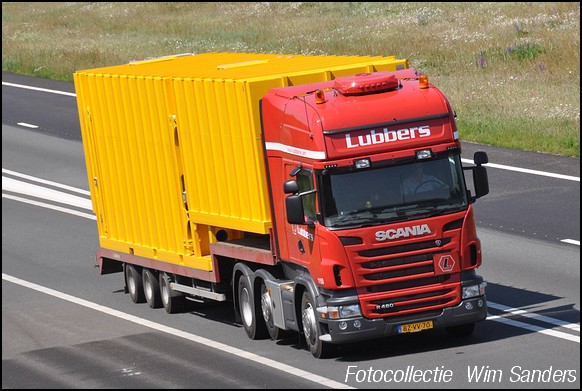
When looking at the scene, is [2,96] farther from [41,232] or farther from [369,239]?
[369,239]

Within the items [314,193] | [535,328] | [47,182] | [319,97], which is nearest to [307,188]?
[314,193]

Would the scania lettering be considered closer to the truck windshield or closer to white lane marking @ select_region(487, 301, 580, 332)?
the truck windshield

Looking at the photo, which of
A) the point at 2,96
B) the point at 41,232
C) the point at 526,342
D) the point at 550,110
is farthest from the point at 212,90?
the point at 2,96

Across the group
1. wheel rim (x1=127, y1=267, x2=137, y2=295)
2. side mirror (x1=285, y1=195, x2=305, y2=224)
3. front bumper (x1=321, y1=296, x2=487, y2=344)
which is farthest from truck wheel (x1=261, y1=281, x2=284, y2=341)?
wheel rim (x1=127, y1=267, x2=137, y2=295)

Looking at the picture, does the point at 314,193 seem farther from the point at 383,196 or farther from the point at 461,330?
the point at 461,330

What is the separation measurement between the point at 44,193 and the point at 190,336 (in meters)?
13.2

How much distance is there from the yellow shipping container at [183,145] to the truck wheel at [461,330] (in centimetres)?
255

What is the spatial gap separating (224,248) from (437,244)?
11.9ft

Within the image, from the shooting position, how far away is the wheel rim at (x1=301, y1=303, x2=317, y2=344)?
53.5 feet

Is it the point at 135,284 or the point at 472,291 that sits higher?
the point at 472,291

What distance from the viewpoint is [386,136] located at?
626 inches

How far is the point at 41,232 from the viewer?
27.5 meters

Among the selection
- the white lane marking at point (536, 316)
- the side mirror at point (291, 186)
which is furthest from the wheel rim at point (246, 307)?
the white lane marking at point (536, 316)

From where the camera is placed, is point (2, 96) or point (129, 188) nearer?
point (129, 188)
